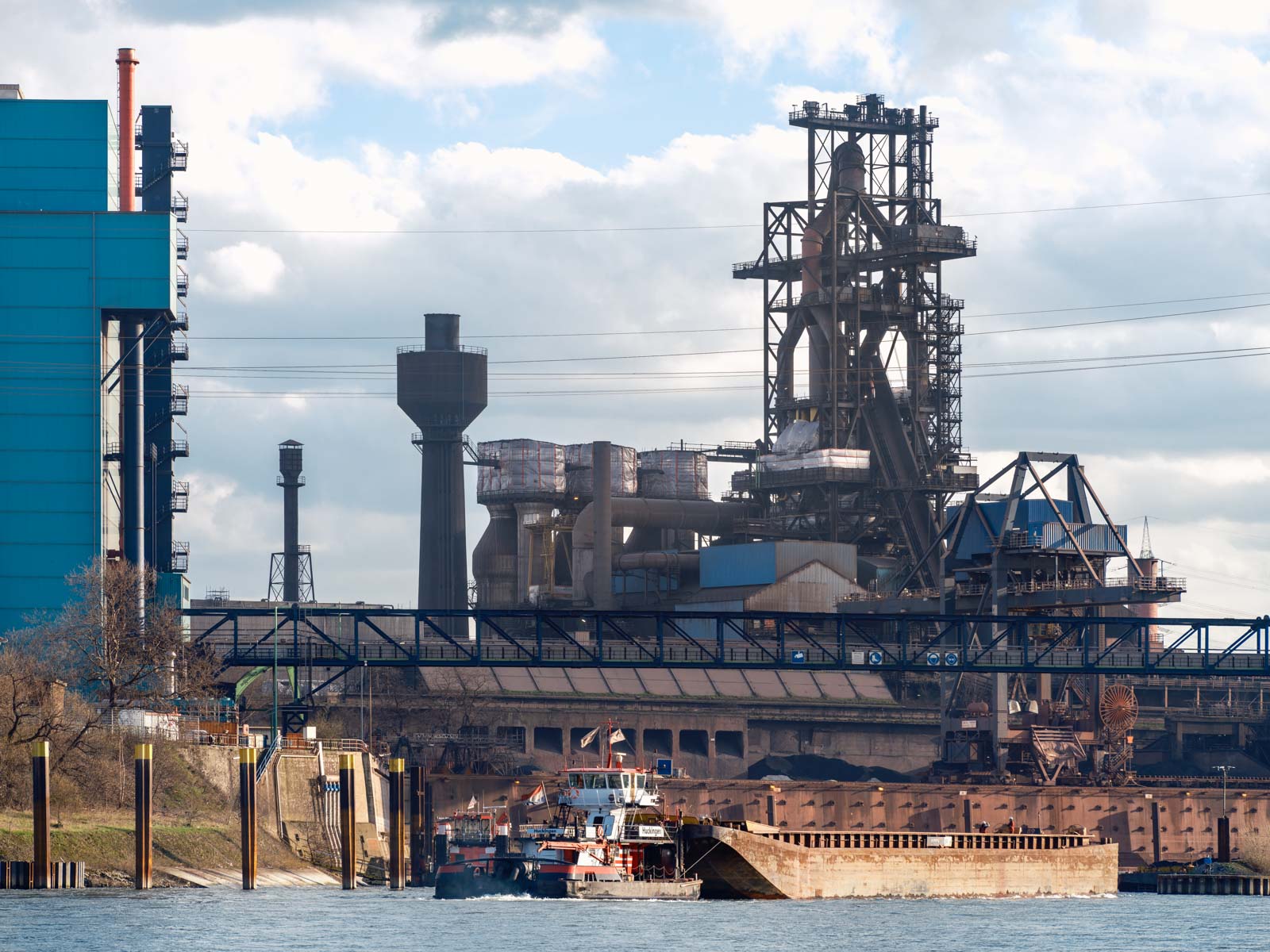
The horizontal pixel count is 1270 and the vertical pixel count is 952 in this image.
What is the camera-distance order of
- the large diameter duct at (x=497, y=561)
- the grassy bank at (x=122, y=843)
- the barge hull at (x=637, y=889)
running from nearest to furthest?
the barge hull at (x=637, y=889)
the grassy bank at (x=122, y=843)
the large diameter duct at (x=497, y=561)

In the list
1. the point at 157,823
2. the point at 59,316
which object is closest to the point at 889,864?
the point at 157,823

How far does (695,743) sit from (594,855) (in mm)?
75601

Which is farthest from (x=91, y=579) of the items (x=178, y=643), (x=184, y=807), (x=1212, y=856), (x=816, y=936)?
(x=1212, y=856)

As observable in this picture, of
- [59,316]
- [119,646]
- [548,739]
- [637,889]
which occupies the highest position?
[59,316]

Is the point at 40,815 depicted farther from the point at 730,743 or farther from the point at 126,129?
the point at 730,743

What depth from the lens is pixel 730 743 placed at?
524ft

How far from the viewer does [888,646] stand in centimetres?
16150

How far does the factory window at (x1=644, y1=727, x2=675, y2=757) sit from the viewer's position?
514ft

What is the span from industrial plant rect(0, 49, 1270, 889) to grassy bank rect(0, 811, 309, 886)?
31.3ft

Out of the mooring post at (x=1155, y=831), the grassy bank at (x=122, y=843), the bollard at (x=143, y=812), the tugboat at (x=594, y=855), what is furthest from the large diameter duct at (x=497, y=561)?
the bollard at (x=143, y=812)

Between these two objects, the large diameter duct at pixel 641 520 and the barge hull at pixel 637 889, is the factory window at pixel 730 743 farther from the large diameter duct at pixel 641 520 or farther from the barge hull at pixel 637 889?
the barge hull at pixel 637 889

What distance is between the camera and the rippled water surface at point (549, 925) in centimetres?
6581

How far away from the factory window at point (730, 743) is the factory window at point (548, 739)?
11.9 meters

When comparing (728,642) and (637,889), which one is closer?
(637,889)
